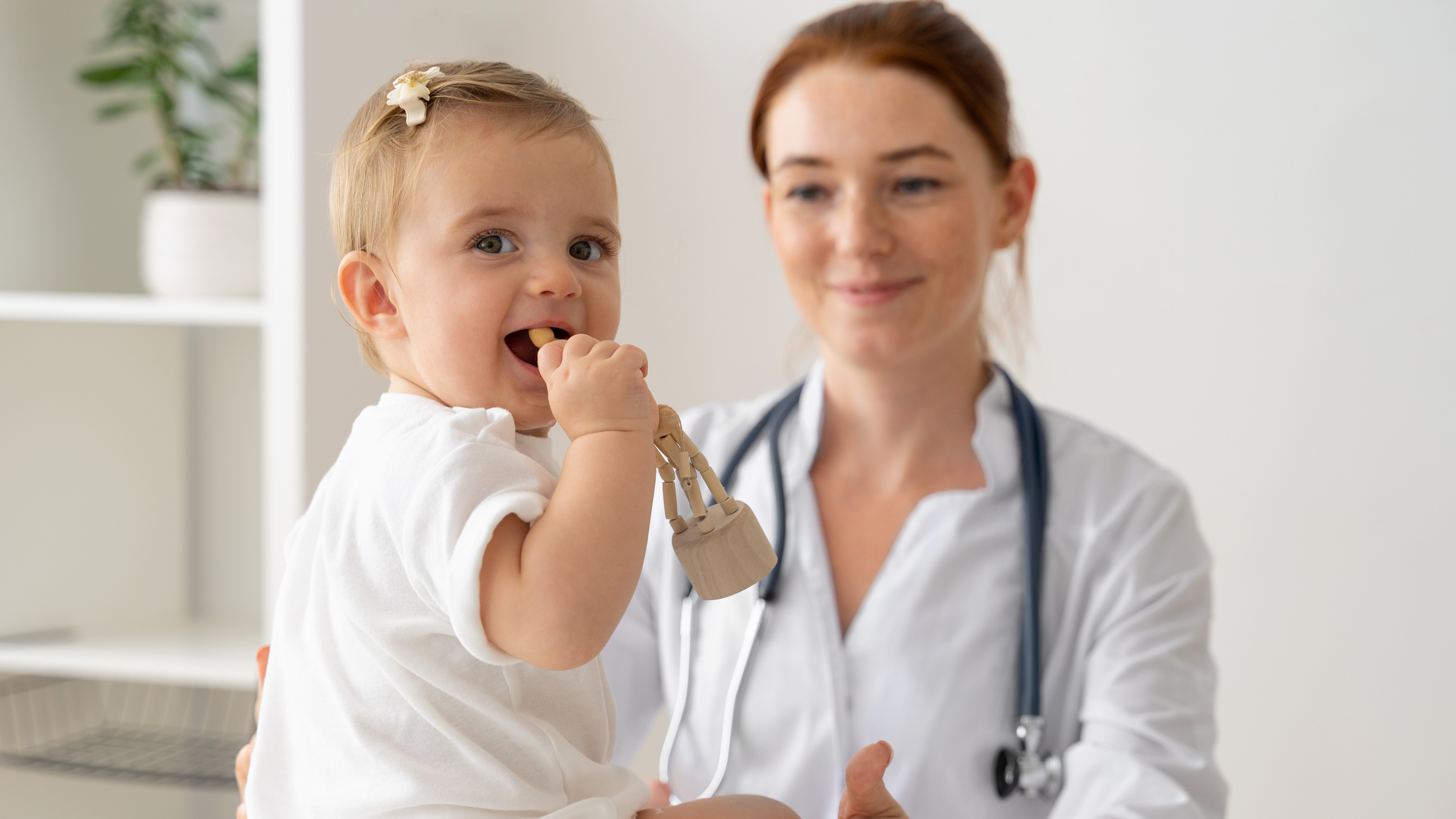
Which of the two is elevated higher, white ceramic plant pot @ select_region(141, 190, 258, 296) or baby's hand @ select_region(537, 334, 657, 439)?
white ceramic plant pot @ select_region(141, 190, 258, 296)

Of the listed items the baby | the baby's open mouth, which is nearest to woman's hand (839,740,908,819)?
the baby

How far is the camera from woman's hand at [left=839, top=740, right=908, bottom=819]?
0.80m

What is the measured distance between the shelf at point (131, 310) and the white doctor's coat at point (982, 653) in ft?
2.10

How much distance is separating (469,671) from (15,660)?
49.1 inches

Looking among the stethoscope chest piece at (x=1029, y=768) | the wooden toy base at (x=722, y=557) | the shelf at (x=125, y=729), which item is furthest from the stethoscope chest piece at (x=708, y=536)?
the shelf at (x=125, y=729)

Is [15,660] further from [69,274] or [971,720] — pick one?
[971,720]

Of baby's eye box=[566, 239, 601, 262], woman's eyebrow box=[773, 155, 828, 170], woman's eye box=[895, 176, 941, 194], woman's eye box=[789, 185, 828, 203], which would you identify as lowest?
baby's eye box=[566, 239, 601, 262]

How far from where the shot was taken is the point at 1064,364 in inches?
70.9

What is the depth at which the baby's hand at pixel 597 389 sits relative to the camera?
0.57m

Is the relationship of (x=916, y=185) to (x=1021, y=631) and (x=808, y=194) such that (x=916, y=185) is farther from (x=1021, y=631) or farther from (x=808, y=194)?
(x=1021, y=631)

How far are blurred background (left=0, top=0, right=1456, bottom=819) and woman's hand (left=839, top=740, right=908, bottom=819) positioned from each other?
0.92 metres

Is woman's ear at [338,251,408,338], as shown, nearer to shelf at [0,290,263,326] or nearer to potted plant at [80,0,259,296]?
shelf at [0,290,263,326]


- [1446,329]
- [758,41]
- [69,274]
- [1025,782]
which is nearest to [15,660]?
[69,274]

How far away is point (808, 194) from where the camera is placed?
1.29 metres
